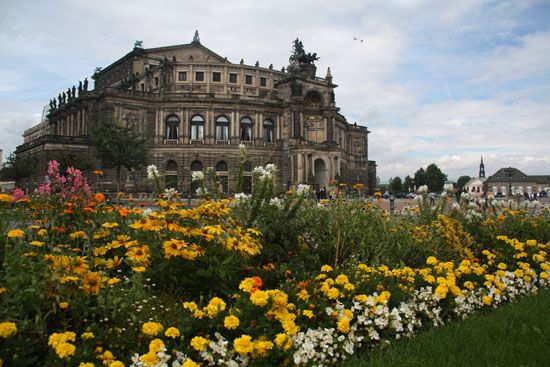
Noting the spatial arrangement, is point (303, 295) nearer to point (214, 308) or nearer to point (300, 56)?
point (214, 308)

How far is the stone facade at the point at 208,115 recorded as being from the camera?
55.2 metres

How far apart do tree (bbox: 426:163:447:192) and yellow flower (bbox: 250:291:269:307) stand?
12042 centimetres

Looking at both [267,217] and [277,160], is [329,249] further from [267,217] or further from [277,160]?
[277,160]

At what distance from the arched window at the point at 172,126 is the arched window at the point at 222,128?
517cm

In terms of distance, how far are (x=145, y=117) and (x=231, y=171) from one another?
12.6 m

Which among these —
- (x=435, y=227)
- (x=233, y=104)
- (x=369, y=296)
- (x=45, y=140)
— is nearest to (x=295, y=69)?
(x=233, y=104)

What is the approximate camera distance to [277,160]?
61188 millimetres

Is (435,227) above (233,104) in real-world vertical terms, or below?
below

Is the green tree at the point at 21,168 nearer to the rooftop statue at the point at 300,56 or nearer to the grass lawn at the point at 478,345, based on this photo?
the rooftop statue at the point at 300,56

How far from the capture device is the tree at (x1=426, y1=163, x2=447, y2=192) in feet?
391

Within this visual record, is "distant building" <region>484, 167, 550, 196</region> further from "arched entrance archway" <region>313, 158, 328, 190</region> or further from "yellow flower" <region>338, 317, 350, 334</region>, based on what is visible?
"yellow flower" <region>338, 317, 350, 334</region>

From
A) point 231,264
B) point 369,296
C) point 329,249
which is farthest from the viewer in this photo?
point 329,249

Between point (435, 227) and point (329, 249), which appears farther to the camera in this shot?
point (435, 227)

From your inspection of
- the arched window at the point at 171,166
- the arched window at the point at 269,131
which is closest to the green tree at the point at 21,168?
the arched window at the point at 171,166
